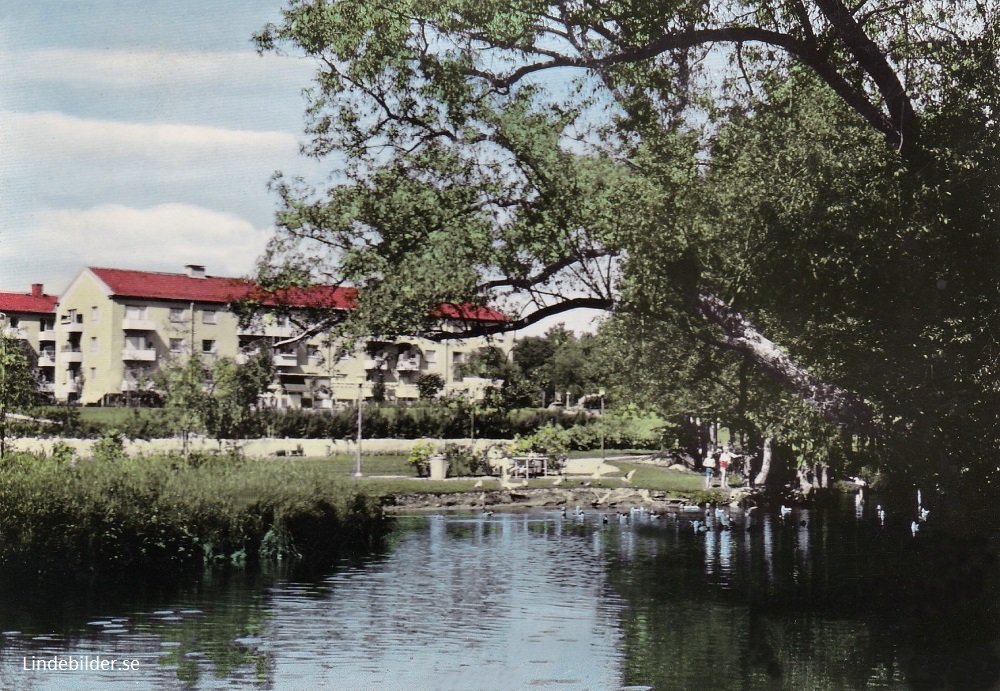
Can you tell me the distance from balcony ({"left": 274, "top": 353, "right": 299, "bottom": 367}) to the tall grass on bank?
3.31 ft

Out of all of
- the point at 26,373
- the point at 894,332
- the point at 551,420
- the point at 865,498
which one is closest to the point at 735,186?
the point at 894,332

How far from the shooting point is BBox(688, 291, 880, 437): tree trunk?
8703 mm

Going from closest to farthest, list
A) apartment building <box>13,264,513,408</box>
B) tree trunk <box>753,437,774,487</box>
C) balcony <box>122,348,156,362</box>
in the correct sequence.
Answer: apartment building <box>13,264,513,408</box>, balcony <box>122,348,156,362</box>, tree trunk <box>753,437,774,487</box>

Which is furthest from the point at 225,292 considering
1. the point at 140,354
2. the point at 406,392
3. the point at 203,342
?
the point at 406,392

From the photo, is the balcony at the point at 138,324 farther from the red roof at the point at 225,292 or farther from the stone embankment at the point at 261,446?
the stone embankment at the point at 261,446

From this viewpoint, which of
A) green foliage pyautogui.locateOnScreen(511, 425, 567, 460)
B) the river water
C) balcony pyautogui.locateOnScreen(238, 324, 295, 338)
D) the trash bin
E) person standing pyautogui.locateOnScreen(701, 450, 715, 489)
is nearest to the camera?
the river water

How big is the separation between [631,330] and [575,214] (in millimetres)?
1176

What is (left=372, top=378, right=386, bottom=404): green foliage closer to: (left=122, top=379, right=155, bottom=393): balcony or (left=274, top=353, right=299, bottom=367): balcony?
(left=274, top=353, right=299, bottom=367): balcony

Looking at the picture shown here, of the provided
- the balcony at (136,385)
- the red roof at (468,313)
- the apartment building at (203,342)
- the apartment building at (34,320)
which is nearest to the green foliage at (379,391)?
the apartment building at (203,342)

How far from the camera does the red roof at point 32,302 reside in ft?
25.8

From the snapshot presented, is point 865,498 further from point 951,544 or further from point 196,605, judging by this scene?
point 196,605

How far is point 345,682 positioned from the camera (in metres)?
6.43

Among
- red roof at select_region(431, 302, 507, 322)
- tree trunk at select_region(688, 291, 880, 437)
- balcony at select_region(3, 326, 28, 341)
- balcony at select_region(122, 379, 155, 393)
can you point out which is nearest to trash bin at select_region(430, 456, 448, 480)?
red roof at select_region(431, 302, 507, 322)

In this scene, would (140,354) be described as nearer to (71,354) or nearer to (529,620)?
(71,354)
